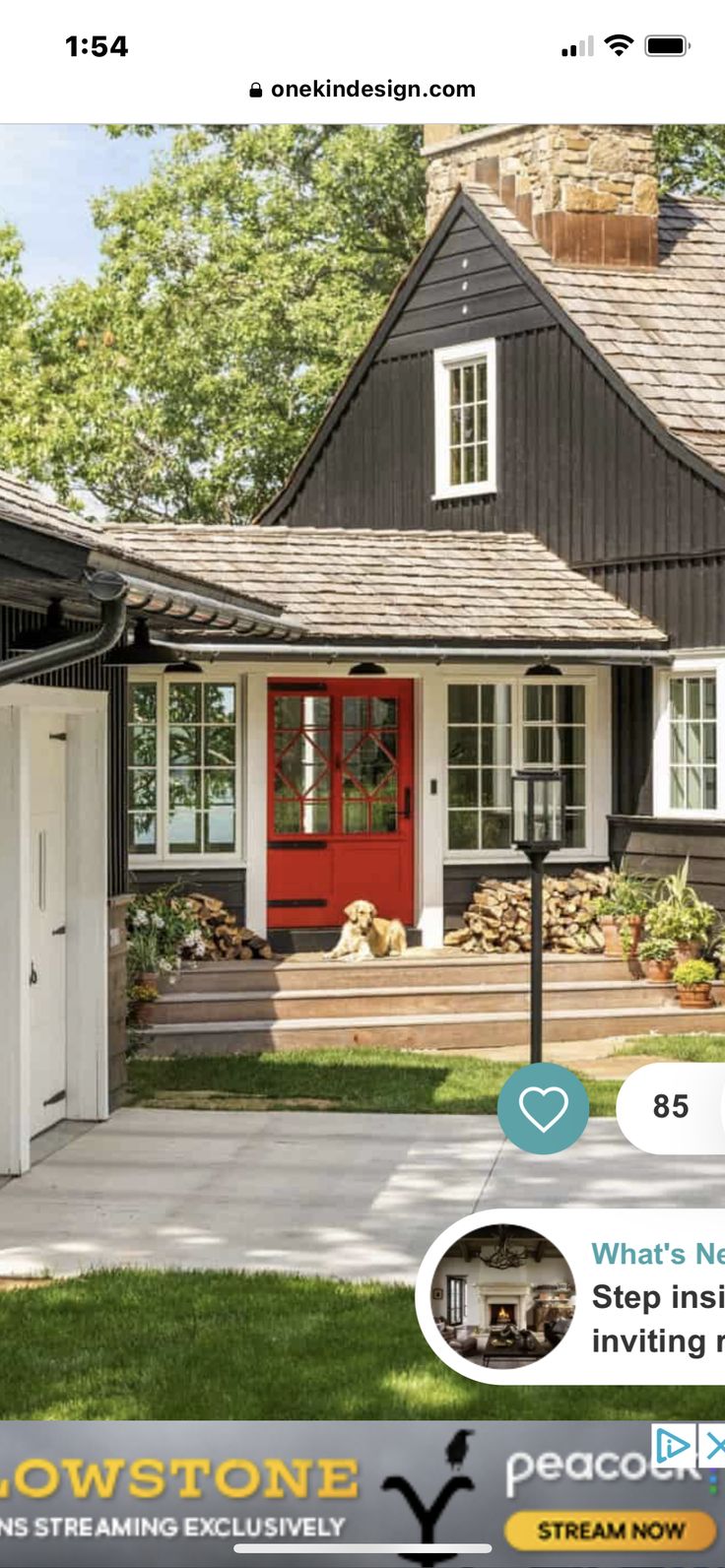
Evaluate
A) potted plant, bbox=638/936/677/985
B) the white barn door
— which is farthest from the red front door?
the white barn door

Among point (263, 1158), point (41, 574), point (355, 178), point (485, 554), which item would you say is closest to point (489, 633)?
point (485, 554)

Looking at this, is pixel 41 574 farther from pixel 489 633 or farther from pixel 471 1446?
pixel 489 633

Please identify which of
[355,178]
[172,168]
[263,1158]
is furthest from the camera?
[355,178]

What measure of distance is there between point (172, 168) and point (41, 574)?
112 centimetres

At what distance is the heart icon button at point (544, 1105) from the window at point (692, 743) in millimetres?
8520

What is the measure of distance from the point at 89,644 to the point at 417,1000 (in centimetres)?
707

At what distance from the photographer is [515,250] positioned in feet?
41.3

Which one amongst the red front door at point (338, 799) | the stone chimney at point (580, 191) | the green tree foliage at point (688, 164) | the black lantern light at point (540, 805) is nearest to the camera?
the black lantern light at point (540, 805)

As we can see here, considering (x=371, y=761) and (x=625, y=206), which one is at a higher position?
(x=625, y=206)

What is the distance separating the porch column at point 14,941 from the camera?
6.91 metres

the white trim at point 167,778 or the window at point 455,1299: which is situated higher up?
the white trim at point 167,778

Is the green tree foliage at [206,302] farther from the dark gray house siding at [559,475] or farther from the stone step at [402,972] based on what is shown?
the stone step at [402,972]

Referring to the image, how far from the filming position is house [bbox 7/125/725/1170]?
466 inches
